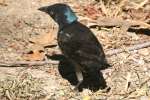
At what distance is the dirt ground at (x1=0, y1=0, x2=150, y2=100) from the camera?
6.95 m

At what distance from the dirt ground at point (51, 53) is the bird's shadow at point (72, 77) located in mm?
72

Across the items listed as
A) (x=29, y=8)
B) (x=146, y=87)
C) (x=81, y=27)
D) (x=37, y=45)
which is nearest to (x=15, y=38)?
(x=37, y=45)

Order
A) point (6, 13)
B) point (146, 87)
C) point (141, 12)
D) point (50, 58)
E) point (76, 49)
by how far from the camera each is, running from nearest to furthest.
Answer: point (76, 49), point (146, 87), point (50, 58), point (6, 13), point (141, 12)

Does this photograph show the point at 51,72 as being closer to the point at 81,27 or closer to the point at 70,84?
the point at 70,84

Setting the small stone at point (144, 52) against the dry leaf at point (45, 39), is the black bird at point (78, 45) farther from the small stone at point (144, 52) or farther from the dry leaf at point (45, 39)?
the small stone at point (144, 52)

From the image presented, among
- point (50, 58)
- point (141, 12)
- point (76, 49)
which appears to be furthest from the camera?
point (141, 12)

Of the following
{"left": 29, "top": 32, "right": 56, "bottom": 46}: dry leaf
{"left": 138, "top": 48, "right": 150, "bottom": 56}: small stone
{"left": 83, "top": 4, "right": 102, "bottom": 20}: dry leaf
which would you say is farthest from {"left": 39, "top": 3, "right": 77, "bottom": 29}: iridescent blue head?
{"left": 83, "top": 4, "right": 102, "bottom": 20}: dry leaf

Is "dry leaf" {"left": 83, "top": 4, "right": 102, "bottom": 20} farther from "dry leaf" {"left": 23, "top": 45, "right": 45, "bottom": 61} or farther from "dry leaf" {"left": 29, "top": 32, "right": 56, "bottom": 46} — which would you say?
"dry leaf" {"left": 23, "top": 45, "right": 45, "bottom": 61}

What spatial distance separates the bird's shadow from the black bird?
0.18 metres

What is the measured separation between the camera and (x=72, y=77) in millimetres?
7336

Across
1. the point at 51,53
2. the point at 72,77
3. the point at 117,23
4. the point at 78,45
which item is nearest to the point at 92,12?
the point at 117,23

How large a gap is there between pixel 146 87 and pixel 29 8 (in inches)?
96.7

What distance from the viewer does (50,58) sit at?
7645 millimetres

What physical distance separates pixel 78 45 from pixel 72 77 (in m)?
0.80
